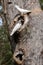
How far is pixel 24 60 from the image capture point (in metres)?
1.60

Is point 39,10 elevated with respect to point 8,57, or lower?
elevated

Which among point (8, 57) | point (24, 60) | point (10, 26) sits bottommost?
point (8, 57)

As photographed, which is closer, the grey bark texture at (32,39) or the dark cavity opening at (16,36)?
the grey bark texture at (32,39)

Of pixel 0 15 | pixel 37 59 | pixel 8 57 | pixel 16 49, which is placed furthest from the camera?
pixel 0 15

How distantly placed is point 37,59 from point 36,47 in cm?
8

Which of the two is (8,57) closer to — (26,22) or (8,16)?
(8,16)

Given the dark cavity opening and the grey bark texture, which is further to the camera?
the dark cavity opening

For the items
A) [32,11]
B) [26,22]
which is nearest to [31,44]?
[26,22]

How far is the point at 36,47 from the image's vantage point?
1.61m

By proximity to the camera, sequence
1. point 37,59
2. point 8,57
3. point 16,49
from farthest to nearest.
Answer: point 8,57 → point 16,49 → point 37,59

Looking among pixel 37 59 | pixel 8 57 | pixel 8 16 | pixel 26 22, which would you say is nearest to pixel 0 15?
pixel 8 57

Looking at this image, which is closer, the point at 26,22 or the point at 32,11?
the point at 26,22

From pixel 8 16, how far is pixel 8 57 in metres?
0.68

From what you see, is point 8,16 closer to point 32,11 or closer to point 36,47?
point 32,11
